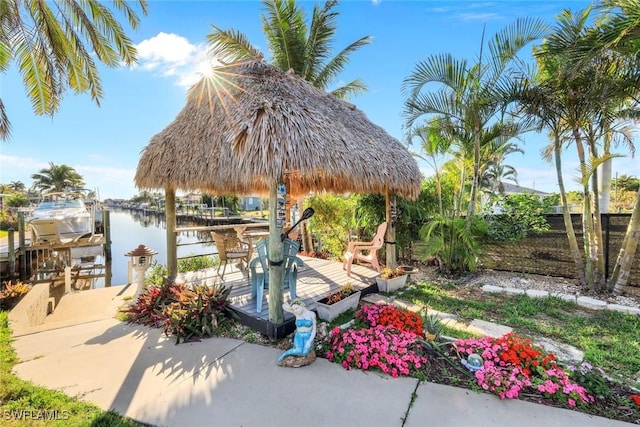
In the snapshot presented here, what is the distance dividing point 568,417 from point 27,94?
35.4ft

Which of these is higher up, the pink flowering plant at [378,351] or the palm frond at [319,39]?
the palm frond at [319,39]

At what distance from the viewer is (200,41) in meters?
7.26

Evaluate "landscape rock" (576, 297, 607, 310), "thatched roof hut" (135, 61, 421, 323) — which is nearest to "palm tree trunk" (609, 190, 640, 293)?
"landscape rock" (576, 297, 607, 310)

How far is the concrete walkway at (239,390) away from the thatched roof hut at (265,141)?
217 centimetres

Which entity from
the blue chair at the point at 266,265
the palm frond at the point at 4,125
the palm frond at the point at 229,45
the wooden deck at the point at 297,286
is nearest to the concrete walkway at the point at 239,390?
the wooden deck at the point at 297,286

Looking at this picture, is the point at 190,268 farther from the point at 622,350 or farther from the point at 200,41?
the point at 622,350

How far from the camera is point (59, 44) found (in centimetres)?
609

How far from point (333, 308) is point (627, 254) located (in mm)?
5156

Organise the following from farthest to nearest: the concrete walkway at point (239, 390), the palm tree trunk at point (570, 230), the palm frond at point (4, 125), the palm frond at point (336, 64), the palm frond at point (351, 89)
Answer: the palm frond at point (351, 89) < the palm frond at point (336, 64) < the palm frond at point (4, 125) < the palm tree trunk at point (570, 230) < the concrete walkway at point (239, 390)

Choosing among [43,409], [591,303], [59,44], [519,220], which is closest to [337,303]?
[43,409]

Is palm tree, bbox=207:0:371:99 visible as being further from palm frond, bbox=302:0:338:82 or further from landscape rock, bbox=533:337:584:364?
landscape rock, bbox=533:337:584:364

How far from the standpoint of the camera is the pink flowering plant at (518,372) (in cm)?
239

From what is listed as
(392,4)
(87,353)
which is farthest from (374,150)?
(87,353)

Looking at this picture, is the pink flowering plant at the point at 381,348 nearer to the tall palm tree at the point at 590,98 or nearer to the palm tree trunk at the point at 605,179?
the tall palm tree at the point at 590,98
